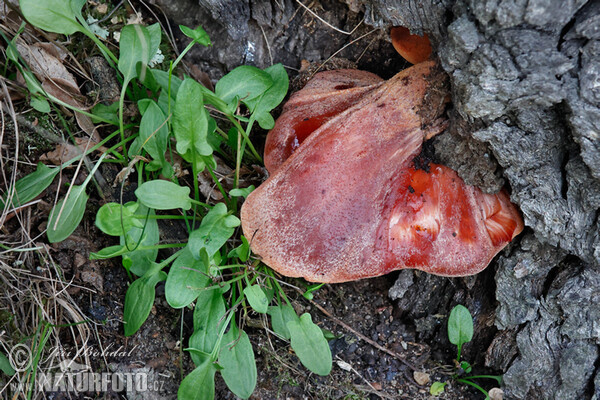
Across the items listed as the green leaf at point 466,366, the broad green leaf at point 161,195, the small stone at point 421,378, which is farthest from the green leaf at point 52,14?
the green leaf at point 466,366

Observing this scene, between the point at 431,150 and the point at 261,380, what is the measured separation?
1663 millimetres

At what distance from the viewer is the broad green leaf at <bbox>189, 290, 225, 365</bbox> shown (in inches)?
103

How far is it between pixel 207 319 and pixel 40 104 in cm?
153

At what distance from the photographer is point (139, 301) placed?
2.57m

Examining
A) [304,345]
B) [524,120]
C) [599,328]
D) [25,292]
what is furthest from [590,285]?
[25,292]

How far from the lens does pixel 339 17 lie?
300 centimetres

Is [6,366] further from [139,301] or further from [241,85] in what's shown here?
[241,85]

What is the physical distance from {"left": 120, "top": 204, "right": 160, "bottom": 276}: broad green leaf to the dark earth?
0.69 ft

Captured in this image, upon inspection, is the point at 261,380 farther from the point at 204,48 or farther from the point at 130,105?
→ the point at 204,48

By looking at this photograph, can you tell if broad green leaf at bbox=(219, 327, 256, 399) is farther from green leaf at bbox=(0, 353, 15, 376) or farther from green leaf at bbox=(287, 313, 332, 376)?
green leaf at bbox=(0, 353, 15, 376)

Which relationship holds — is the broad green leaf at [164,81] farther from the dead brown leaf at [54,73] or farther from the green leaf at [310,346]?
the green leaf at [310,346]

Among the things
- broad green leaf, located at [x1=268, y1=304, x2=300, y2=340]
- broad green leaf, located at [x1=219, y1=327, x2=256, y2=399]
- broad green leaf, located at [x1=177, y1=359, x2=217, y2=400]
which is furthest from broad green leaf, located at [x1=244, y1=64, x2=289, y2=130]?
broad green leaf, located at [x1=177, y1=359, x2=217, y2=400]

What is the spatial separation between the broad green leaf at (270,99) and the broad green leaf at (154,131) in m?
0.50

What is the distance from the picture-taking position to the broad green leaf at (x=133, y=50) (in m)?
2.63
